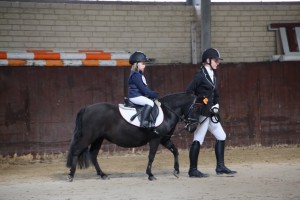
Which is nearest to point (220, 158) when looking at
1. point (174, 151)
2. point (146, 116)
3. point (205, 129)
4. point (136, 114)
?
point (205, 129)

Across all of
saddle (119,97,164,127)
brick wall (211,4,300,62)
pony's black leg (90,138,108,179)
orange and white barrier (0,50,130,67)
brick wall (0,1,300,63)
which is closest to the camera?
saddle (119,97,164,127)

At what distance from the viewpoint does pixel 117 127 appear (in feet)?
36.2

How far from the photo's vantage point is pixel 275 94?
16.2 m

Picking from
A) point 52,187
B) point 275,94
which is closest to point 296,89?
point 275,94

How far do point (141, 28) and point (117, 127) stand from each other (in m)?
5.88

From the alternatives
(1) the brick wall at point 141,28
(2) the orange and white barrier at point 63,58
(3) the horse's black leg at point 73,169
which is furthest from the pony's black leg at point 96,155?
(1) the brick wall at point 141,28

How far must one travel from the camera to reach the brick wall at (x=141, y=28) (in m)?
15.7

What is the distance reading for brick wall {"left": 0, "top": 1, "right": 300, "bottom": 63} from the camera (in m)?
15.7

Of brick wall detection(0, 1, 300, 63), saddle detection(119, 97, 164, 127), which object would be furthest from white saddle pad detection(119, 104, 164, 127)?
brick wall detection(0, 1, 300, 63)

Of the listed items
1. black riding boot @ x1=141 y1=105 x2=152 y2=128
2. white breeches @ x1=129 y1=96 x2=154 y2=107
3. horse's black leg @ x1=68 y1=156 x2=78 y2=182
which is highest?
white breeches @ x1=129 y1=96 x2=154 y2=107

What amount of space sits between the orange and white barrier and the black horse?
4.03 meters

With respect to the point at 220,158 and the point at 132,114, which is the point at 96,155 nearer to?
the point at 132,114

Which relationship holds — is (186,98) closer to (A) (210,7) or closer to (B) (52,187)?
(B) (52,187)

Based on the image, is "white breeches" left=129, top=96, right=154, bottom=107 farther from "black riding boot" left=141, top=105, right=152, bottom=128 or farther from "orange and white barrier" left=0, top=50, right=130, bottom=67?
"orange and white barrier" left=0, top=50, right=130, bottom=67
